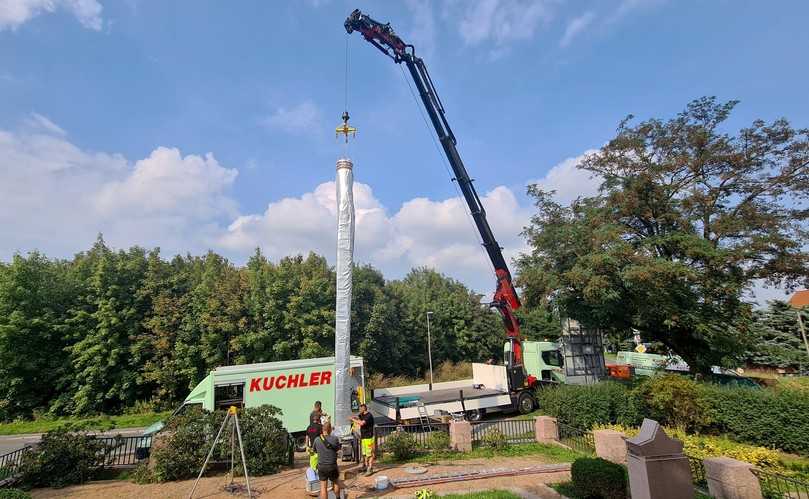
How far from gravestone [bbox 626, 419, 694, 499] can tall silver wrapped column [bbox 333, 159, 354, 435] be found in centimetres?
727

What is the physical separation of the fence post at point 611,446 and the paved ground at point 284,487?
1.49 m

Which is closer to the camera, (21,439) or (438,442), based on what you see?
(438,442)

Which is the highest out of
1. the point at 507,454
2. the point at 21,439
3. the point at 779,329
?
the point at 779,329

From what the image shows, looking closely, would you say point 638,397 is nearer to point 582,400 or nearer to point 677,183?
point 582,400

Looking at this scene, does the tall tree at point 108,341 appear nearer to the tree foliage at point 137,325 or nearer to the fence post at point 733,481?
the tree foliage at point 137,325

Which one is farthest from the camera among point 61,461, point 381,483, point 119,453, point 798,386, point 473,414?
point 473,414

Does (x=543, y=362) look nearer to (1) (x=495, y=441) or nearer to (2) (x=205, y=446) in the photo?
(1) (x=495, y=441)

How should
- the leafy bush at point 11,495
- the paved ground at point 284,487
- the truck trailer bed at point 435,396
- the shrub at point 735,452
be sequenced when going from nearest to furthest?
the leafy bush at point 11,495 < the paved ground at point 284,487 < the shrub at point 735,452 < the truck trailer bed at point 435,396

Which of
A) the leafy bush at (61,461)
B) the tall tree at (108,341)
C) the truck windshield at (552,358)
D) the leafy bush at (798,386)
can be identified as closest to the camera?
the leafy bush at (61,461)

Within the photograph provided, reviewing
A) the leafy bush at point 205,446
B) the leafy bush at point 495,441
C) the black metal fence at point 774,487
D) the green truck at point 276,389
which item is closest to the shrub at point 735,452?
the black metal fence at point 774,487

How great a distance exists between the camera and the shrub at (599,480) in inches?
301

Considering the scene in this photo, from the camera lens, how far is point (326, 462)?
25.8ft

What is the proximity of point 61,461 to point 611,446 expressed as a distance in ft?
47.2

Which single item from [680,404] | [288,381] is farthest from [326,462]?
[680,404]
